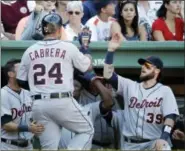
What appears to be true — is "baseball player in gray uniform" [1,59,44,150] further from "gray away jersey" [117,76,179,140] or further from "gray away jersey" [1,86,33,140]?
"gray away jersey" [117,76,179,140]

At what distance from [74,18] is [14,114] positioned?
4.99ft

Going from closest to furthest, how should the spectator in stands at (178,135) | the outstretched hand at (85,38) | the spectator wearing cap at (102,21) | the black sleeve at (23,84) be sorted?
the black sleeve at (23,84), the outstretched hand at (85,38), the spectator in stands at (178,135), the spectator wearing cap at (102,21)

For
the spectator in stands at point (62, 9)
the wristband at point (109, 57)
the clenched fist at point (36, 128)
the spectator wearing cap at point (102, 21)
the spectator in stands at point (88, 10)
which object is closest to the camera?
the clenched fist at point (36, 128)

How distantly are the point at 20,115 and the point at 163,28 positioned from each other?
7.23 feet

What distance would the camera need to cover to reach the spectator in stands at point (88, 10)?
32.2 ft

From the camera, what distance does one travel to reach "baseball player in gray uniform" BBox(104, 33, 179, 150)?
827 cm

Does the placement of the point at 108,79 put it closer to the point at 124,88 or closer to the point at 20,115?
the point at 124,88

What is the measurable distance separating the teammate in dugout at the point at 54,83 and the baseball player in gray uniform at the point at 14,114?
0.51 meters

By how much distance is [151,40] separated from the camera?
9.46m

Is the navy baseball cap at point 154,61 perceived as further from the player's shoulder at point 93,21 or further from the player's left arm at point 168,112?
the player's shoulder at point 93,21

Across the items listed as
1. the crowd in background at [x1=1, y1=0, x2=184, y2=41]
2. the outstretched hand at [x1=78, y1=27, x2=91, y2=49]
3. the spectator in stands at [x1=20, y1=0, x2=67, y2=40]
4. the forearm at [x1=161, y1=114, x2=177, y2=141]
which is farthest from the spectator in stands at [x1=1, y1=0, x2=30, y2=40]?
the forearm at [x1=161, y1=114, x2=177, y2=141]

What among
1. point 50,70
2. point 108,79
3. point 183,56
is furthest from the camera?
point 183,56

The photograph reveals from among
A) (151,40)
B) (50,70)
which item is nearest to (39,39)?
(50,70)

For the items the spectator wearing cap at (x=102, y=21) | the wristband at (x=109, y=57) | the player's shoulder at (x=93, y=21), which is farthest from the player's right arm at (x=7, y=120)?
the player's shoulder at (x=93, y=21)
